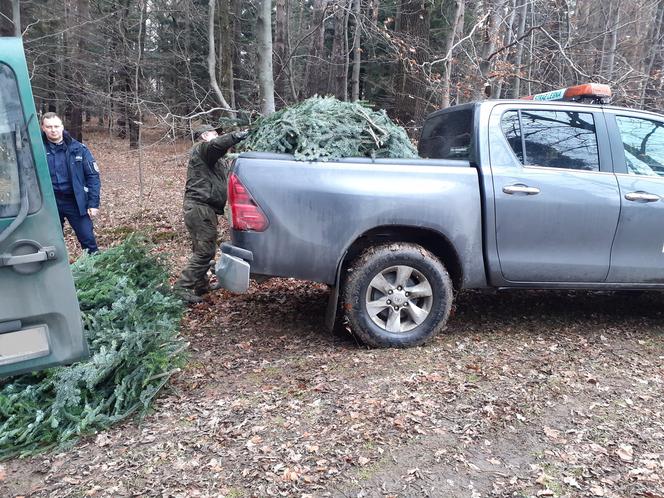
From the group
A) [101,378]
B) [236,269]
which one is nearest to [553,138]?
[236,269]

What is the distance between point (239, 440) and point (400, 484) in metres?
0.96

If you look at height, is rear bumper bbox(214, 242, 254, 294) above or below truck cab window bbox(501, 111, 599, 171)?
below

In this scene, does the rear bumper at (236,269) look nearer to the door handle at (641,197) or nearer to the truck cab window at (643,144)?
the door handle at (641,197)

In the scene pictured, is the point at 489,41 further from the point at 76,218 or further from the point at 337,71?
the point at 337,71

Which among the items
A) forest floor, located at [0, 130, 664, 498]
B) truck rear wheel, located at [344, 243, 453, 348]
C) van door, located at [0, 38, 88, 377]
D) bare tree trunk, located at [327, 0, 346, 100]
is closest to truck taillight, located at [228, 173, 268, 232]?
truck rear wheel, located at [344, 243, 453, 348]

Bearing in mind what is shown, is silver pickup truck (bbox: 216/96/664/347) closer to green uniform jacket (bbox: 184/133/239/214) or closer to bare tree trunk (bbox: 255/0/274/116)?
green uniform jacket (bbox: 184/133/239/214)

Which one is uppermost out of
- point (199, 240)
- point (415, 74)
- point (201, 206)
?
point (415, 74)

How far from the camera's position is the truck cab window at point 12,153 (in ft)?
7.88

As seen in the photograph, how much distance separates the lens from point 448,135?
479 centimetres

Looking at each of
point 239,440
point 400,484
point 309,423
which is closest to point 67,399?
point 239,440

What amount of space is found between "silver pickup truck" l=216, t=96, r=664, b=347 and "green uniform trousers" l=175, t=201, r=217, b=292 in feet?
4.32

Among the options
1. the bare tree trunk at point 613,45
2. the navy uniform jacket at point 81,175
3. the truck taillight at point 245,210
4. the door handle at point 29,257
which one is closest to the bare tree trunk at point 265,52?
the navy uniform jacket at point 81,175

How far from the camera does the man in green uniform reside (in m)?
5.35

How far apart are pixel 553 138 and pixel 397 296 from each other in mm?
1893
